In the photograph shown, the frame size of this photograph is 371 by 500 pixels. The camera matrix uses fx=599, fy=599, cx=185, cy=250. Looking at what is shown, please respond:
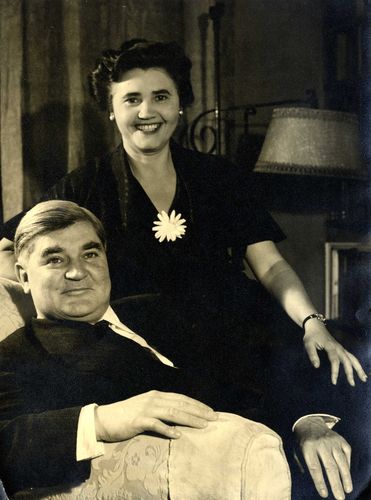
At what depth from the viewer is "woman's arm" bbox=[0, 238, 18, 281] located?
3.76 ft

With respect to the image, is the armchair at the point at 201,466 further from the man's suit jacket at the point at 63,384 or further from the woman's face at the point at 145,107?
the woman's face at the point at 145,107

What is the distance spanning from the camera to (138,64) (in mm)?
1137

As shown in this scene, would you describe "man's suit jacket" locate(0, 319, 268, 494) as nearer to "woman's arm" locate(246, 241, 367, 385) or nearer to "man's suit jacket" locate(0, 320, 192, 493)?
"man's suit jacket" locate(0, 320, 192, 493)

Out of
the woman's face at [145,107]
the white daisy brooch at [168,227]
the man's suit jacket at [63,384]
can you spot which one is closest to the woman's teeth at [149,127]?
the woman's face at [145,107]

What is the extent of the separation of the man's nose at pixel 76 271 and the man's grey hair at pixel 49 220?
0.21ft

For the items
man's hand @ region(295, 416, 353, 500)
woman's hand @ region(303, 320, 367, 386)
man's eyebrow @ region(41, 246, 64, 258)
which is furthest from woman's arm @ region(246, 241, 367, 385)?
man's eyebrow @ region(41, 246, 64, 258)

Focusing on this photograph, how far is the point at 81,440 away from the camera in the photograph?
3.54 feet

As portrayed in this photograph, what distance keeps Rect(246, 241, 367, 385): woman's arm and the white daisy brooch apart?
154mm

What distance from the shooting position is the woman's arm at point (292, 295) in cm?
117

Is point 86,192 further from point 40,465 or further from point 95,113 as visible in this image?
point 40,465

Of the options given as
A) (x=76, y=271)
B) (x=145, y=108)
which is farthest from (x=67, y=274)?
(x=145, y=108)

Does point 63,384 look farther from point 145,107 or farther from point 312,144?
point 312,144

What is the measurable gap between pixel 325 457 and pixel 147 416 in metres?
0.34

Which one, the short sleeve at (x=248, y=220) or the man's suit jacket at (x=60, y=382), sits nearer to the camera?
the man's suit jacket at (x=60, y=382)
